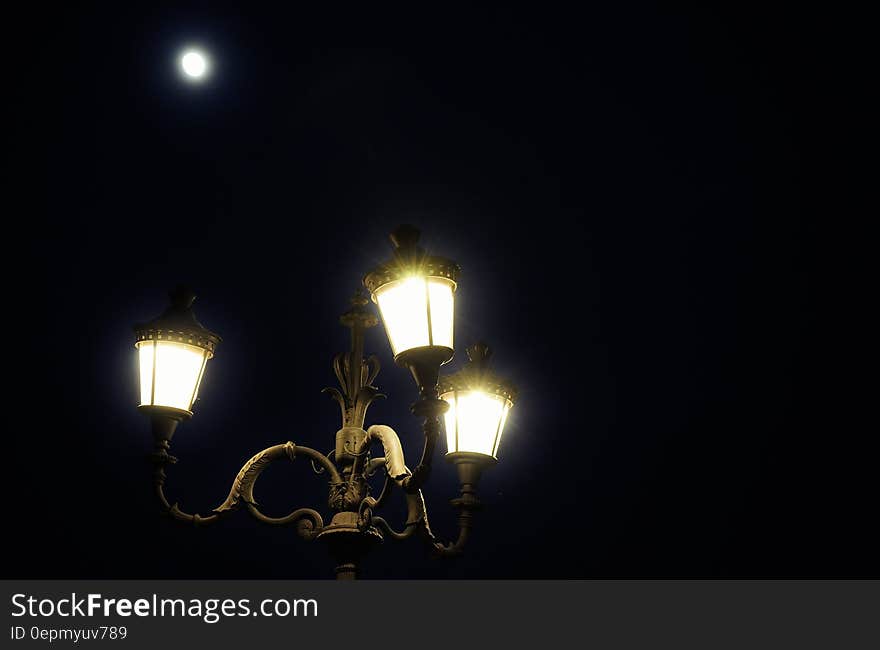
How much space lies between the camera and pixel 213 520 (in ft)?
17.6

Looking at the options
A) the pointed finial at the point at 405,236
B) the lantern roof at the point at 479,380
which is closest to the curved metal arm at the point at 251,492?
the lantern roof at the point at 479,380

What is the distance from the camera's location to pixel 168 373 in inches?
221

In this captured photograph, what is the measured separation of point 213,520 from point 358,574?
860 millimetres

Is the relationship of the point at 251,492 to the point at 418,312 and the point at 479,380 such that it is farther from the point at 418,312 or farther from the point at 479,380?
the point at 418,312

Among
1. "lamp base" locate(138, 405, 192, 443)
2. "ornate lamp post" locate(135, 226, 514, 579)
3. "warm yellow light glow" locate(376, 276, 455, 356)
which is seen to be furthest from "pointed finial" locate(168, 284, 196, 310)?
"warm yellow light glow" locate(376, 276, 455, 356)

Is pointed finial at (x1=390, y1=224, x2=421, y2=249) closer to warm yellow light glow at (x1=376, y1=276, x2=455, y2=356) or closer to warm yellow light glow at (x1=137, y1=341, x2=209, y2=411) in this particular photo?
warm yellow light glow at (x1=376, y1=276, x2=455, y2=356)

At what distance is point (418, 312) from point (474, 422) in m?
1.42

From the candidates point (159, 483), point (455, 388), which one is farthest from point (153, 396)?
point (455, 388)

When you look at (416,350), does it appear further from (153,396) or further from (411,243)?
(153,396)

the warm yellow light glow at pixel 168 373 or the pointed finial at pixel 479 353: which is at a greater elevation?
the pointed finial at pixel 479 353

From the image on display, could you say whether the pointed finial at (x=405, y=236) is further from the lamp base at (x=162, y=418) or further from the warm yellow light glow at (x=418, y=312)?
the lamp base at (x=162, y=418)

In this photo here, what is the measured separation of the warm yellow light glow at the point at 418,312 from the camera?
181 inches

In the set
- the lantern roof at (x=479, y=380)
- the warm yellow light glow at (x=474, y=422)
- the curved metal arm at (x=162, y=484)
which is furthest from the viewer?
the lantern roof at (x=479, y=380)

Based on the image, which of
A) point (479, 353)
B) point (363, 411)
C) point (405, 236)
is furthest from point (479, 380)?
point (405, 236)
